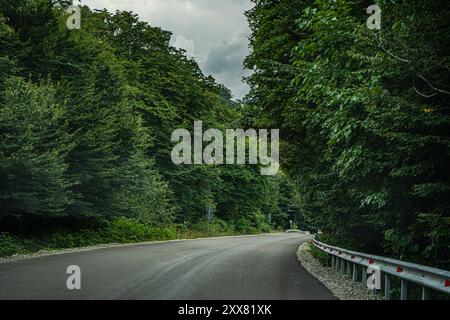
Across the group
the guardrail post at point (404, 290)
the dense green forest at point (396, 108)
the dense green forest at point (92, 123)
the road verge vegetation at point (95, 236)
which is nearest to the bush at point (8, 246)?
the road verge vegetation at point (95, 236)

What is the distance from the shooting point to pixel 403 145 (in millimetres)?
8078

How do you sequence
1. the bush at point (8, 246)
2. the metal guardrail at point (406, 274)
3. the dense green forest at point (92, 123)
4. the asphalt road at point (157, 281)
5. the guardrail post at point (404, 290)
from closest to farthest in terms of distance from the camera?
1. the metal guardrail at point (406, 274)
2. the guardrail post at point (404, 290)
3. the asphalt road at point (157, 281)
4. the bush at point (8, 246)
5. the dense green forest at point (92, 123)

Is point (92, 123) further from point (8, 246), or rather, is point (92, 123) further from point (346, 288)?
point (346, 288)

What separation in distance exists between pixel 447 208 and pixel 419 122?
61.4 inches

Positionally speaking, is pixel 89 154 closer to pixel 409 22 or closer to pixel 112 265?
pixel 112 265

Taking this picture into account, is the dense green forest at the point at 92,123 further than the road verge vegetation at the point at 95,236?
No

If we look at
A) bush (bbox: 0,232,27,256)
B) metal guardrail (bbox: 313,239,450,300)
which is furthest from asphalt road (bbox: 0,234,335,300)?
bush (bbox: 0,232,27,256)

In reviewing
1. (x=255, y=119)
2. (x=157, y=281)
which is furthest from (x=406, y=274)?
(x=255, y=119)

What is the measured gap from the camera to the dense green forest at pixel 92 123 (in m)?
18.1

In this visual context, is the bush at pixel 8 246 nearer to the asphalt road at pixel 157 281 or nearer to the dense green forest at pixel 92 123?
the dense green forest at pixel 92 123

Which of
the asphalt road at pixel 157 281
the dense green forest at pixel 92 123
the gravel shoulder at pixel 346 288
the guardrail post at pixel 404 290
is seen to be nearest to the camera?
the guardrail post at pixel 404 290

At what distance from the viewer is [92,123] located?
937 inches

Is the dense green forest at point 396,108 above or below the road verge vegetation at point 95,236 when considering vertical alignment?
above

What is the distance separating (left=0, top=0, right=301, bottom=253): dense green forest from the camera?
59.3ft
